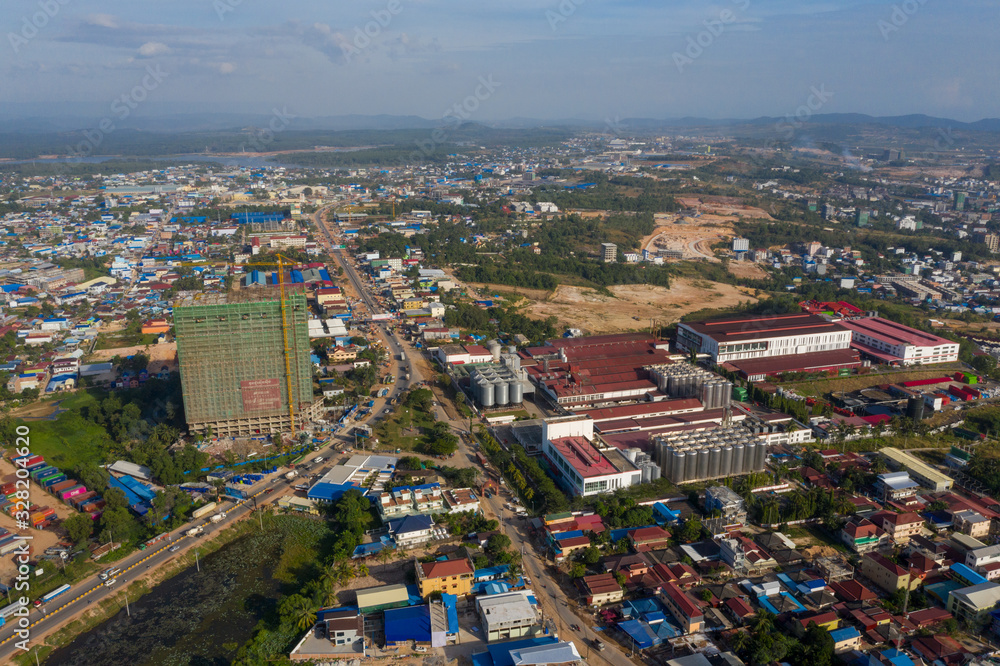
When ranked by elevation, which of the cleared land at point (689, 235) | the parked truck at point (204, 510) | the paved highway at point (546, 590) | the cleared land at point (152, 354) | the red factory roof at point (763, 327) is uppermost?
the cleared land at point (689, 235)

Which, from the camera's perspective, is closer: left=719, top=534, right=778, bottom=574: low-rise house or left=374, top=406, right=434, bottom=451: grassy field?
left=719, top=534, right=778, bottom=574: low-rise house

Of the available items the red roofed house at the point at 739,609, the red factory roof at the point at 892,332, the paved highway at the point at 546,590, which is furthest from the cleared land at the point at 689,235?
the red roofed house at the point at 739,609

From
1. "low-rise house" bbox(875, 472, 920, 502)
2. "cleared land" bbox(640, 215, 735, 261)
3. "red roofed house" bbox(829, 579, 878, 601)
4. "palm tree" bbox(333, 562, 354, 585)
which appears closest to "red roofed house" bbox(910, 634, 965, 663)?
"red roofed house" bbox(829, 579, 878, 601)

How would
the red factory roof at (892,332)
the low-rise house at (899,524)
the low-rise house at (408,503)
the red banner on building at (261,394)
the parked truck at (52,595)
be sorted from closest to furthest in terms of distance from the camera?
the parked truck at (52,595), the low-rise house at (899,524), the low-rise house at (408,503), the red banner on building at (261,394), the red factory roof at (892,332)

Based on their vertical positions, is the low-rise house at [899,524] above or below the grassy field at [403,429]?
below

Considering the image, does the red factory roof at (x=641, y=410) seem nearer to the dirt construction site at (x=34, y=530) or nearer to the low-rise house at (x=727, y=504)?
the low-rise house at (x=727, y=504)

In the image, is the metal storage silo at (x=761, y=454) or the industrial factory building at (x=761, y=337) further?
the industrial factory building at (x=761, y=337)

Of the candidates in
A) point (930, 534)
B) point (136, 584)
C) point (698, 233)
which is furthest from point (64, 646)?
point (698, 233)

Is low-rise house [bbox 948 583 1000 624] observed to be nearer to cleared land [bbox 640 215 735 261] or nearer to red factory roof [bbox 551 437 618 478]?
red factory roof [bbox 551 437 618 478]

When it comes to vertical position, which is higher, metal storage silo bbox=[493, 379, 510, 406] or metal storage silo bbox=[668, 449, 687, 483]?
metal storage silo bbox=[493, 379, 510, 406]
